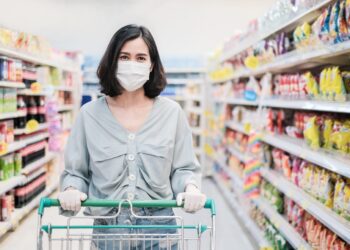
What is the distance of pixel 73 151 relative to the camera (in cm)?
195

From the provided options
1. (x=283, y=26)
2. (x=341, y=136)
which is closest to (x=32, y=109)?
(x=283, y=26)

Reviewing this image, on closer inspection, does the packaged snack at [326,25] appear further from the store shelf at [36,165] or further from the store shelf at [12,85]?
the store shelf at [36,165]

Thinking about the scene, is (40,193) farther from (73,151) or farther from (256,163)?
(73,151)

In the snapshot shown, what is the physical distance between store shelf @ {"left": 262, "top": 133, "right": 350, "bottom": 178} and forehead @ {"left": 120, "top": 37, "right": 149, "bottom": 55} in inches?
50.9

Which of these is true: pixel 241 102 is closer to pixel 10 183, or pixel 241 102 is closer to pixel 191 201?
pixel 10 183

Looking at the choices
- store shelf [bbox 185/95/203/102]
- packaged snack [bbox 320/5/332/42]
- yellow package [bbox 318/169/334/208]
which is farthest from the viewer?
store shelf [bbox 185/95/203/102]

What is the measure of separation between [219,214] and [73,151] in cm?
405

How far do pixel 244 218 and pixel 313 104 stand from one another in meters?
2.41

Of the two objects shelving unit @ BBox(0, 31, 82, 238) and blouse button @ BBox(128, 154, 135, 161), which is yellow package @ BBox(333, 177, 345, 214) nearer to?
blouse button @ BBox(128, 154, 135, 161)

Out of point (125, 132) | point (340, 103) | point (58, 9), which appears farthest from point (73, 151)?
point (58, 9)

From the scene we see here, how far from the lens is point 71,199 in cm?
174

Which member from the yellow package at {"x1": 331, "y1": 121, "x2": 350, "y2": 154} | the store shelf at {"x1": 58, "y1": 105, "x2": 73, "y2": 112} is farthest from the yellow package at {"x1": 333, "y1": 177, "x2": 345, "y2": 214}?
the store shelf at {"x1": 58, "y1": 105, "x2": 73, "y2": 112}

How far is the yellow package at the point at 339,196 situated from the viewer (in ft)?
8.83

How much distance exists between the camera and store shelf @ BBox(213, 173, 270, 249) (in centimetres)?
429
